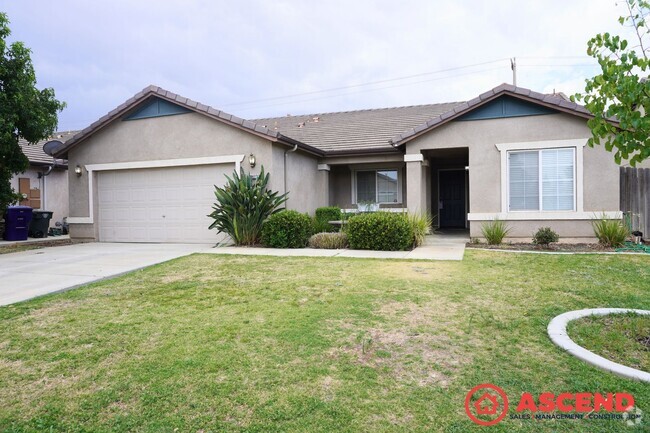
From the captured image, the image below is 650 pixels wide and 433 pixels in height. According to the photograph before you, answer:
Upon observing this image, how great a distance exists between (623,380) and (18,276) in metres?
9.30

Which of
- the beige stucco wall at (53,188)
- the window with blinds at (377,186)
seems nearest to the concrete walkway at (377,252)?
the window with blinds at (377,186)

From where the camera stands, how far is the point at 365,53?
20719 mm

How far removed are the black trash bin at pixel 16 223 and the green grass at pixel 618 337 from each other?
1773 cm

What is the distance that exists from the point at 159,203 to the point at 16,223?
6280 millimetres

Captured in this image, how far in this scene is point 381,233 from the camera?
1062 centimetres

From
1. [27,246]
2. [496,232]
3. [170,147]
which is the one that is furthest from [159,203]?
[496,232]

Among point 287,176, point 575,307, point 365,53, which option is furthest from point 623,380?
point 365,53

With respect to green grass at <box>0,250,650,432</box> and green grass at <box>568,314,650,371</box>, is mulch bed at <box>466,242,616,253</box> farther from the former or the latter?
green grass at <box>568,314,650,371</box>

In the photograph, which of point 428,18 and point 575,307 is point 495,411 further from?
point 428,18

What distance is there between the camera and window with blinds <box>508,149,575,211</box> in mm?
11227

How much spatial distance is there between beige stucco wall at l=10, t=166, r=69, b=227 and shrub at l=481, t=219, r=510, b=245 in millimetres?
18484

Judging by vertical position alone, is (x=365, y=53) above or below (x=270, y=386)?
above

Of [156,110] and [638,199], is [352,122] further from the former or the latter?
[638,199]

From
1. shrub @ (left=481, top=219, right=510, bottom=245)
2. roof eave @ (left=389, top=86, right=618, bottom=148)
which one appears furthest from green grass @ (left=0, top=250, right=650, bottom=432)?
roof eave @ (left=389, top=86, right=618, bottom=148)
